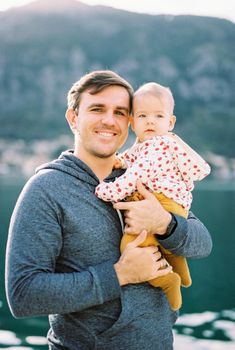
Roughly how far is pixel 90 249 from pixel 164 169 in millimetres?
739

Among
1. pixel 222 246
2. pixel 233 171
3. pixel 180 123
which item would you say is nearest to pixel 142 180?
pixel 222 246

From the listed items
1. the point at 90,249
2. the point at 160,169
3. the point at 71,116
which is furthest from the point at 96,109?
the point at 90,249

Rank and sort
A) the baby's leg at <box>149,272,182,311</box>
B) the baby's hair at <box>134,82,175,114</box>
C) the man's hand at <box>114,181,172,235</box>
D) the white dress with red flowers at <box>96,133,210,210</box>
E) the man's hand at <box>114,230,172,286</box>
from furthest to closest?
the baby's hair at <box>134,82,175,114</box> → the white dress with red flowers at <box>96,133,210,210</box> → the baby's leg at <box>149,272,182,311</box> → the man's hand at <box>114,181,172,235</box> → the man's hand at <box>114,230,172,286</box>

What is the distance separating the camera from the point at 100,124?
10.8ft

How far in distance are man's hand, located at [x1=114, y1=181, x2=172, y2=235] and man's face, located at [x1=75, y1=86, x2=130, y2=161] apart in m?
0.38

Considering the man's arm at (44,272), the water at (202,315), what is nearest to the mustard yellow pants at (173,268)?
the man's arm at (44,272)

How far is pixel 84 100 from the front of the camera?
332 centimetres

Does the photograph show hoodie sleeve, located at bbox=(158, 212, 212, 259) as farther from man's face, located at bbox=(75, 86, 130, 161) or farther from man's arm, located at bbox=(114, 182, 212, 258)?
man's face, located at bbox=(75, 86, 130, 161)

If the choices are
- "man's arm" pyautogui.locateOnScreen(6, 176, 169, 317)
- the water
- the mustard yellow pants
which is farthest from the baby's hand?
the water

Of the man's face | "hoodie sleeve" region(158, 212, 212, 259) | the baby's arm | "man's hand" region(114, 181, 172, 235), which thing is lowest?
"hoodie sleeve" region(158, 212, 212, 259)

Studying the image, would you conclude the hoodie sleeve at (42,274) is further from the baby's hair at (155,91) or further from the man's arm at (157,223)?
the baby's hair at (155,91)

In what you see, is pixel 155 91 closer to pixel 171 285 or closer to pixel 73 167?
pixel 73 167

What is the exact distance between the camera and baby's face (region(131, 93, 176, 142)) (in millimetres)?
3527

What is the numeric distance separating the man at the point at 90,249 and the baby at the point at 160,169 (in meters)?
0.08
